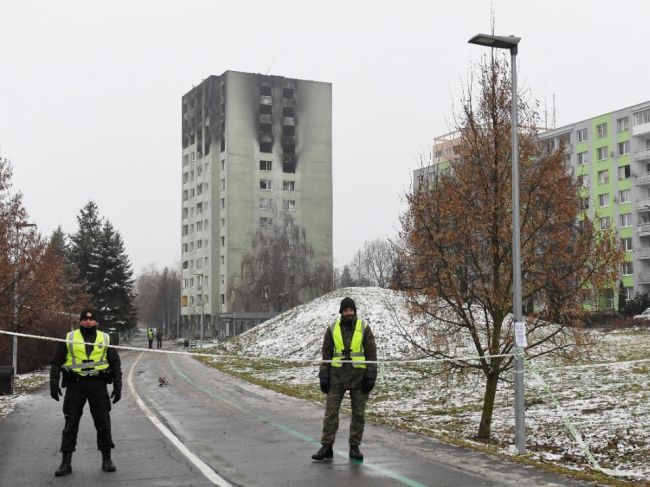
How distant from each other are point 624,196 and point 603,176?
3.26m

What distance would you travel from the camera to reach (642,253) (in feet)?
239

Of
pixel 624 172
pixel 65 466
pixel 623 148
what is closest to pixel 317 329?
pixel 65 466

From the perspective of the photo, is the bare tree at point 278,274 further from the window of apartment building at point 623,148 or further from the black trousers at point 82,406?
the black trousers at point 82,406

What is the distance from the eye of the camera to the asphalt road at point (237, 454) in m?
8.30

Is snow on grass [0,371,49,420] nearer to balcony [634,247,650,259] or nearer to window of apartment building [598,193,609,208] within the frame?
balcony [634,247,650,259]

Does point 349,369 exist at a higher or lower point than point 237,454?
higher

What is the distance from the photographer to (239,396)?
64.3 feet

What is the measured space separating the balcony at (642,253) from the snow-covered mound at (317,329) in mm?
34240

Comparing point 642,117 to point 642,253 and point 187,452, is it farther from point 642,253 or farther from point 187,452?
point 187,452

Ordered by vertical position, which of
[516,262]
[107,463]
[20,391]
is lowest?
[20,391]

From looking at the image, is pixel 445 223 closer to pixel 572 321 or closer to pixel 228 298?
pixel 572 321

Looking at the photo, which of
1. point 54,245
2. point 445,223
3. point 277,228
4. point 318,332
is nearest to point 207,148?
point 277,228

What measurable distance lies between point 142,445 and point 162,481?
2.87 metres

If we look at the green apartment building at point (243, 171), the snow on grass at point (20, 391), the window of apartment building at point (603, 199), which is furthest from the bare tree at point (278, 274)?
the snow on grass at point (20, 391)
